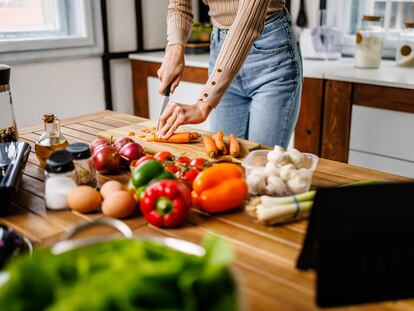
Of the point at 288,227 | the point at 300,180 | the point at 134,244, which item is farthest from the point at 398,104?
the point at 134,244

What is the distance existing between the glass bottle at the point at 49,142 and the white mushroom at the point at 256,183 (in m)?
0.58

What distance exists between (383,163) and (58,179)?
5.80ft

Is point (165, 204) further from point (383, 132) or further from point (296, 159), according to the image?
point (383, 132)

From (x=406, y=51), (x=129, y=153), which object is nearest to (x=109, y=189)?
(x=129, y=153)

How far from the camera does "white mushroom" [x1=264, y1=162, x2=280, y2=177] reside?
1145 mm

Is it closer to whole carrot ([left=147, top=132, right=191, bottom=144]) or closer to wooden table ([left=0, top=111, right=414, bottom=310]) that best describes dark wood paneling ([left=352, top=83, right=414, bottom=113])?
wooden table ([left=0, top=111, right=414, bottom=310])

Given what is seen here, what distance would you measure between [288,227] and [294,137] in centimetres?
167

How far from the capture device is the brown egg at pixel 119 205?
3.50 feet

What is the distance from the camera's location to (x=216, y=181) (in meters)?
1.12

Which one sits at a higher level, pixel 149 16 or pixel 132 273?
pixel 149 16

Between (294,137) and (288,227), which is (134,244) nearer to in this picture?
(288,227)

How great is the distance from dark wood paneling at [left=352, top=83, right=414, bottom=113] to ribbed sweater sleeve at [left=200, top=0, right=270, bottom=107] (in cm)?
101

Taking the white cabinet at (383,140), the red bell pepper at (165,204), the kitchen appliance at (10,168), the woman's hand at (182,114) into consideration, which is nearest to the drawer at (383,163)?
the white cabinet at (383,140)

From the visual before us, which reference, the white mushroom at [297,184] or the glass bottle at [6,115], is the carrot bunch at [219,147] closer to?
the white mushroom at [297,184]
